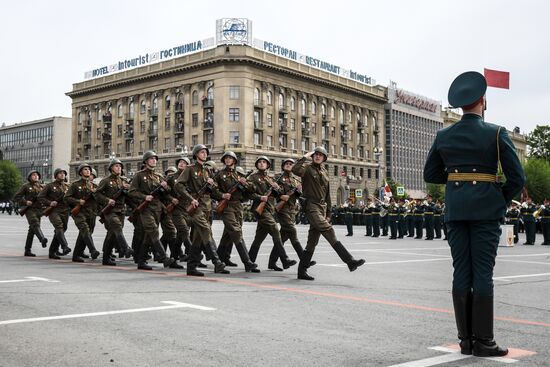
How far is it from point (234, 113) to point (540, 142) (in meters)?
47.2

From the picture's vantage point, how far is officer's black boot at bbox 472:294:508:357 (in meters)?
5.08

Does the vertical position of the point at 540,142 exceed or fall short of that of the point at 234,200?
it exceeds it

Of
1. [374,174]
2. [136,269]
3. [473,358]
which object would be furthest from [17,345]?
[374,174]

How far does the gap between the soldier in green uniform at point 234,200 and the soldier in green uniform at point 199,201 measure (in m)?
0.22

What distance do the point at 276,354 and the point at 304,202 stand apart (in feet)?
18.4

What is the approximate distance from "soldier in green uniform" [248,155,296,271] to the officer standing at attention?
6.56 meters

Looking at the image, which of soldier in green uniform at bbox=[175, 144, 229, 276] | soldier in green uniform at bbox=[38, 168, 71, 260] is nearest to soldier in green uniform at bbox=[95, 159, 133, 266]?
soldier in green uniform at bbox=[38, 168, 71, 260]

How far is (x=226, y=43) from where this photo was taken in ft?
255

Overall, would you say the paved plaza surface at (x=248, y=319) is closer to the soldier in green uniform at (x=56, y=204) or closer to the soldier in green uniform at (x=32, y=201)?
the soldier in green uniform at (x=56, y=204)

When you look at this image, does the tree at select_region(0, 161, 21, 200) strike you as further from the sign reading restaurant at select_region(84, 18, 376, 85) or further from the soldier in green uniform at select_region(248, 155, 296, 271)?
the soldier in green uniform at select_region(248, 155, 296, 271)

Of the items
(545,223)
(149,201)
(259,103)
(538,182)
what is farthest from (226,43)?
(149,201)

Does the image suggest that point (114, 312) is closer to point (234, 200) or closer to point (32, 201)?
point (234, 200)

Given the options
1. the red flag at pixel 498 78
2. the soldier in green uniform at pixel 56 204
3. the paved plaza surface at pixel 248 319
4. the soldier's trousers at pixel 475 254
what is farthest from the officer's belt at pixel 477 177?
the red flag at pixel 498 78

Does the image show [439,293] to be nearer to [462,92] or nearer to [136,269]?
[462,92]
